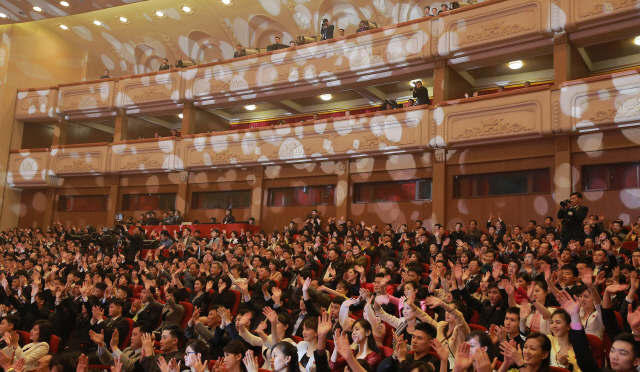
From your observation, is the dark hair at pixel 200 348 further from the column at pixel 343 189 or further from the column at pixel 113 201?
the column at pixel 113 201

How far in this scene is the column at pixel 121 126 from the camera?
9.91 metres

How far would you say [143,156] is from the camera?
9406 mm

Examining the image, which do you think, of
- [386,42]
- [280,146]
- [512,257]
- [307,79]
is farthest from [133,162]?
[512,257]

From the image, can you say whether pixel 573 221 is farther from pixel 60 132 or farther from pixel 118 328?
pixel 60 132

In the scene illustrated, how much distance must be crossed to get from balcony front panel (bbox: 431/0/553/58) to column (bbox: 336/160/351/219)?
2046mm

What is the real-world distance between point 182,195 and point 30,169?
10.9 ft

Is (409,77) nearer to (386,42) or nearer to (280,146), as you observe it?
(386,42)

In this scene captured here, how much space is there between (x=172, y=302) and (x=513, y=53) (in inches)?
205

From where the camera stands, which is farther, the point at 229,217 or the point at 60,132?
the point at 60,132

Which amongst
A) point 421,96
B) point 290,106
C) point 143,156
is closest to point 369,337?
point 421,96

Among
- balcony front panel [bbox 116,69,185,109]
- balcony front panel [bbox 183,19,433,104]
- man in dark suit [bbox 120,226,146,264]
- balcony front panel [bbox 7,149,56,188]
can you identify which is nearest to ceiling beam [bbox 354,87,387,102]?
balcony front panel [bbox 183,19,433,104]

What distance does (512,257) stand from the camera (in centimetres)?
391

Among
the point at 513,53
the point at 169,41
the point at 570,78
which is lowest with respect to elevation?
the point at 570,78

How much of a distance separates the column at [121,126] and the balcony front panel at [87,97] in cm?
20
